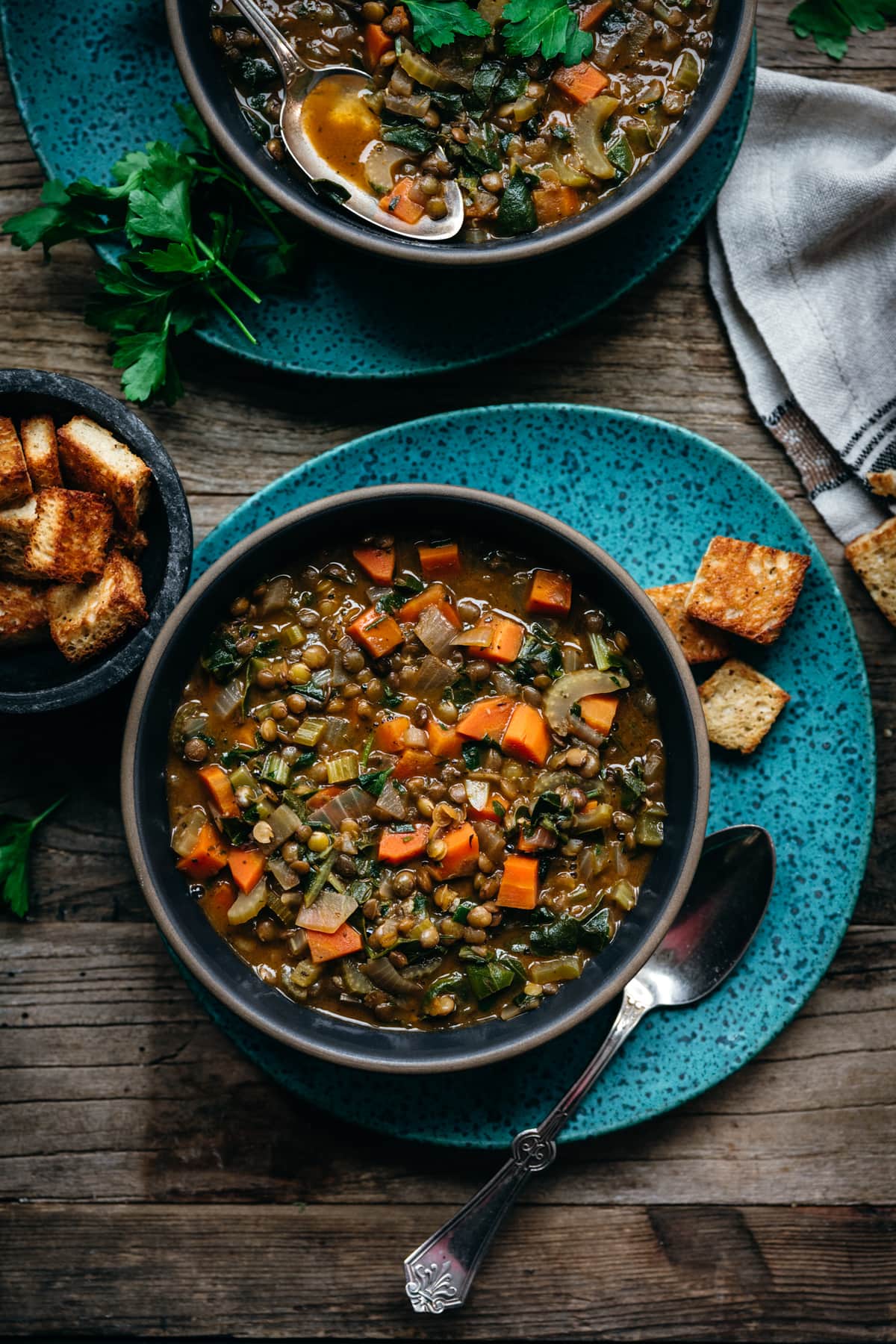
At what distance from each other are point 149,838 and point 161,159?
6.80 ft

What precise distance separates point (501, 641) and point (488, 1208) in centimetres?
184

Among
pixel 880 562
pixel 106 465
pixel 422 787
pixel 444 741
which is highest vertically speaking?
pixel 880 562

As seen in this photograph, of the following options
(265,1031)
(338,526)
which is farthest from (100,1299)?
(338,526)

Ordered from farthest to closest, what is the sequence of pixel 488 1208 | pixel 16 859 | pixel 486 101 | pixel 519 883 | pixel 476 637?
pixel 16 859 → pixel 488 1208 → pixel 486 101 → pixel 476 637 → pixel 519 883

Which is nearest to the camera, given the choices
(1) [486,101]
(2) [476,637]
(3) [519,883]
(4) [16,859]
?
(3) [519,883]

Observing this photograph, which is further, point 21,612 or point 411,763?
point 21,612

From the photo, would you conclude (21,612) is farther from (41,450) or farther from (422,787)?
(422,787)

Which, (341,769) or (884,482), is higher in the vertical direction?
(884,482)

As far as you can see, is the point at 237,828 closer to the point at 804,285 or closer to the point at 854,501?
the point at 854,501

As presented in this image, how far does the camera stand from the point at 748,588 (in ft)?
10.4

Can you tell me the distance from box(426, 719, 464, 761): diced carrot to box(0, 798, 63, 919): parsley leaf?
1.33 meters

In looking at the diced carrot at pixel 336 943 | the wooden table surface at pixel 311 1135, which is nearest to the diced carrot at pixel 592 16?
the wooden table surface at pixel 311 1135

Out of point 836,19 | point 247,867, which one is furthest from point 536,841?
point 836,19

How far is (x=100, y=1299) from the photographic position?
138 inches
